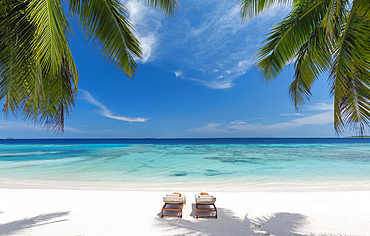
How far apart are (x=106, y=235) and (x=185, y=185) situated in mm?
4970

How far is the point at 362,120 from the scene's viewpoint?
2719mm

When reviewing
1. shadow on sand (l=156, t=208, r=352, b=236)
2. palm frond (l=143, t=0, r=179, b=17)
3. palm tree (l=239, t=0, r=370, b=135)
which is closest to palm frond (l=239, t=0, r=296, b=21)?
palm tree (l=239, t=0, r=370, b=135)

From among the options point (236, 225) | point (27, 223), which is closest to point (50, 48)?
point (27, 223)

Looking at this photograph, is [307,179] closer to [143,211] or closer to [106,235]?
[143,211]

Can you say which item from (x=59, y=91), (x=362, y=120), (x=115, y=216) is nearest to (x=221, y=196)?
(x=115, y=216)

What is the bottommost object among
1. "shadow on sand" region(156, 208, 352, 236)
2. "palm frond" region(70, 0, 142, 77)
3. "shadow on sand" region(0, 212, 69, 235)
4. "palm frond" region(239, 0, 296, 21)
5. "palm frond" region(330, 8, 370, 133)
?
"shadow on sand" region(156, 208, 352, 236)

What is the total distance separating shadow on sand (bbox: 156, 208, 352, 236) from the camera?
3.21m

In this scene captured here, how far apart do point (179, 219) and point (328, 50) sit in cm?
453

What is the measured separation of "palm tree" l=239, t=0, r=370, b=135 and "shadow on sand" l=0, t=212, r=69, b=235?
600cm

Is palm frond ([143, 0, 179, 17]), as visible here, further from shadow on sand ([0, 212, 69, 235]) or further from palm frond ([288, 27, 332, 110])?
shadow on sand ([0, 212, 69, 235])

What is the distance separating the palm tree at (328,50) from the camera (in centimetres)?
265

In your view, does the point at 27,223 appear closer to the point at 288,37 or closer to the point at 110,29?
the point at 110,29

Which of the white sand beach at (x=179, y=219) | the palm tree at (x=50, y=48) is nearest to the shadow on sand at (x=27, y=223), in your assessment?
the white sand beach at (x=179, y=219)

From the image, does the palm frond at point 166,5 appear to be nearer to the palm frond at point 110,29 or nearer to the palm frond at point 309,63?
the palm frond at point 110,29
